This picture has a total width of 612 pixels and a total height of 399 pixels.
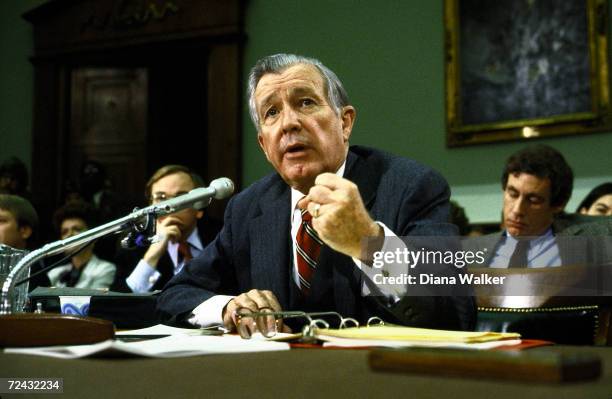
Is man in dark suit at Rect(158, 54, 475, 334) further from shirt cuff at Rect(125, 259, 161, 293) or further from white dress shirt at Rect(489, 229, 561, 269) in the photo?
shirt cuff at Rect(125, 259, 161, 293)

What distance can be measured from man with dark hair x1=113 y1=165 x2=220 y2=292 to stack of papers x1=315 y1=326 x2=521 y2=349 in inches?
88.4

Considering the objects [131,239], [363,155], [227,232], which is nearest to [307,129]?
[363,155]

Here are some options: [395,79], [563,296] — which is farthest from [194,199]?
[395,79]

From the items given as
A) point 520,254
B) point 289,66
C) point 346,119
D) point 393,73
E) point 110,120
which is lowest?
point 520,254

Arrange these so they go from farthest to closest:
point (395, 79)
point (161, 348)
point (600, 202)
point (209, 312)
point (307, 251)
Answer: point (395, 79)
point (600, 202)
point (307, 251)
point (209, 312)
point (161, 348)

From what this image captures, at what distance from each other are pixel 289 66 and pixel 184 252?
75.0 inches

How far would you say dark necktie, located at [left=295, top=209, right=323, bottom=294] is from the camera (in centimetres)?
177

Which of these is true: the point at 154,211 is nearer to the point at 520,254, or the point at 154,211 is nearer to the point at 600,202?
the point at 520,254

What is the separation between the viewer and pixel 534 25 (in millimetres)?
4969

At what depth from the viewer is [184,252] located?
141 inches

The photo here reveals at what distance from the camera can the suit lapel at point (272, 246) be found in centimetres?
180

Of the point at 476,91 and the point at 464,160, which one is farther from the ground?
the point at 476,91

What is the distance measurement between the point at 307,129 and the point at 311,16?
13.7ft

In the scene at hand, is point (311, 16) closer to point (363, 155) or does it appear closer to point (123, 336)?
point (363, 155)
